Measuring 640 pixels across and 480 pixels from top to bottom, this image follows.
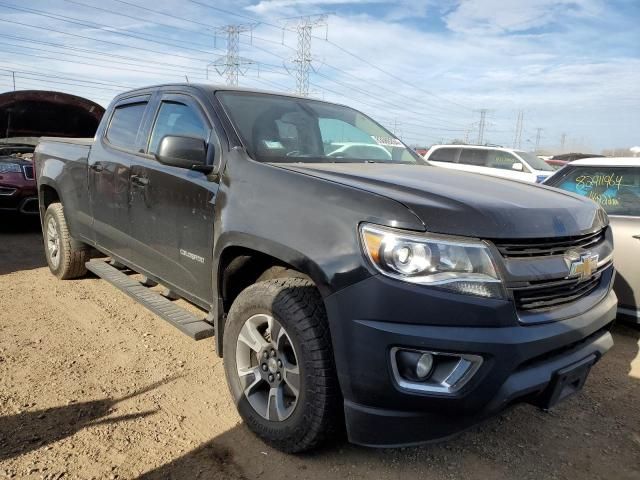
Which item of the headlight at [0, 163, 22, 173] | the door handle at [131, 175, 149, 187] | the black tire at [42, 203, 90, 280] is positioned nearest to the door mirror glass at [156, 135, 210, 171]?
the door handle at [131, 175, 149, 187]

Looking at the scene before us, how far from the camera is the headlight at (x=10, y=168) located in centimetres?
780

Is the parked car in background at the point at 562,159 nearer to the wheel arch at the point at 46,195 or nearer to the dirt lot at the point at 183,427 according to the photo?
the dirt lot at the point at 183,427

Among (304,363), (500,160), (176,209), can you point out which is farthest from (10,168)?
(500,160)

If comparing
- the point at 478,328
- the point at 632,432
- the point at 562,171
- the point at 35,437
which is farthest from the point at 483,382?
the point at 562,171

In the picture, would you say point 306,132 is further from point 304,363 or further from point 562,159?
point 562,159

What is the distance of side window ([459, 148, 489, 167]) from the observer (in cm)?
1424

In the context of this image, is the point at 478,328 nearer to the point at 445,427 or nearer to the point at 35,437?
the point at 445,427

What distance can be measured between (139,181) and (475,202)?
7.99 ft

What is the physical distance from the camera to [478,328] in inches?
79.3

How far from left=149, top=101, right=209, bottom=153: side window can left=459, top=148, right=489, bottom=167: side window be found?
11779mm

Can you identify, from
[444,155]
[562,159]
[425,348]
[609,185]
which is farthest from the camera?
[562,159]

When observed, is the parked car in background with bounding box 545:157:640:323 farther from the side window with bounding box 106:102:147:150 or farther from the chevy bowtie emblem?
the side window with bounding box 106:102:147:150

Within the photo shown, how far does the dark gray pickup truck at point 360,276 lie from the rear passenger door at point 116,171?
469 millimetres

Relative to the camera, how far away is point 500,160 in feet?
46.8
